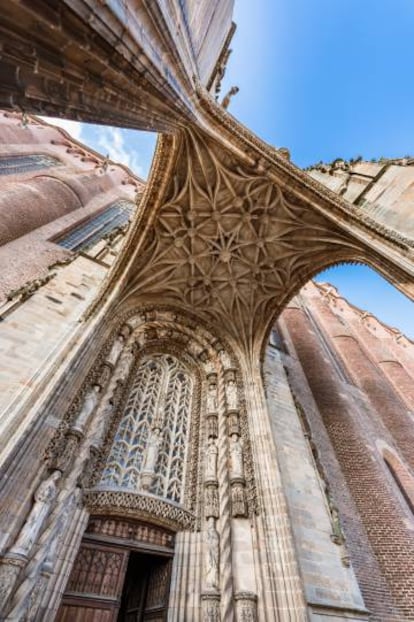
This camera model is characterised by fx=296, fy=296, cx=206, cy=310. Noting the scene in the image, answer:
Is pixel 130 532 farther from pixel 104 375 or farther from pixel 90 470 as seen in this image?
pixel 104 375

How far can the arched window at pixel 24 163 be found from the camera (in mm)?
10067

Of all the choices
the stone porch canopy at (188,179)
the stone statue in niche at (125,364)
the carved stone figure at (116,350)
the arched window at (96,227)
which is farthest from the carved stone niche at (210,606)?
the arched window at (96,227)

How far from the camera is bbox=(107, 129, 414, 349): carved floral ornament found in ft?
20.1

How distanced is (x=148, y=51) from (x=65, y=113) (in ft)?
3.30

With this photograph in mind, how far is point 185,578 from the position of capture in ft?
13.7

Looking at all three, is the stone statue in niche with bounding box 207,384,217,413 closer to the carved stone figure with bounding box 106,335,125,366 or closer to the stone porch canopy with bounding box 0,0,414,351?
the stone porch canopy with bounding box 0,0,414,351

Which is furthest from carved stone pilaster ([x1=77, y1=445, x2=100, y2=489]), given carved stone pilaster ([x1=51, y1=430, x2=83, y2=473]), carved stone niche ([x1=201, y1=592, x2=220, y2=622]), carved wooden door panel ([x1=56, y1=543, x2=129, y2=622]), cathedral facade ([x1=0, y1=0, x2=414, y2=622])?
carved stone niche ([x1=201, y1=592, x2=220, y2=622])

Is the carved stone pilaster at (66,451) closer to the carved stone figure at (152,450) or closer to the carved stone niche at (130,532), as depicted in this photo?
the carved stone niche at (130,532)

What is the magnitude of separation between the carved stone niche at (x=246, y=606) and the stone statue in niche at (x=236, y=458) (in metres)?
1.54

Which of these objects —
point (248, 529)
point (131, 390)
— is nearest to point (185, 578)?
point (248, 529)

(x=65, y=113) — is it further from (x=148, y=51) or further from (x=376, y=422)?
(x=376, y=422)

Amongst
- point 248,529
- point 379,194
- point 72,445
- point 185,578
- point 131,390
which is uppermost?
point 379,194

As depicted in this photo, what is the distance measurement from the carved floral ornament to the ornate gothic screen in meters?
1.97

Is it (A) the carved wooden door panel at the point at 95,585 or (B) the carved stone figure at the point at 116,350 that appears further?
(B) the carved stone figure at the point at 116,350
